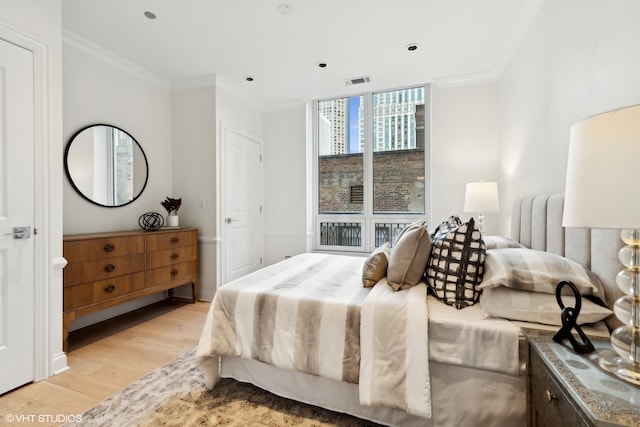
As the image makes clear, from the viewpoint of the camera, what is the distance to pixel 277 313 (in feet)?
5.18

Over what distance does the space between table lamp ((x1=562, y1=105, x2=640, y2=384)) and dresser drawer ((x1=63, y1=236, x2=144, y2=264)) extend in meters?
2.99

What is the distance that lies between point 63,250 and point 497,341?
2869 millimetres

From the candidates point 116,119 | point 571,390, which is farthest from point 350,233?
point 571,390

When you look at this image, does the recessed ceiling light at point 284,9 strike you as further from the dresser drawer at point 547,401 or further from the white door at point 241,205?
the dresser drawer at point 547,401

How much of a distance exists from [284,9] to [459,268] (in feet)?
7.55

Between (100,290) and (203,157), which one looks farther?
(203,157)

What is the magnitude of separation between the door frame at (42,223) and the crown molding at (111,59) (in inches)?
38.4

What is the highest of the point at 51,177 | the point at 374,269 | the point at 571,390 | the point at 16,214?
the point at 51,177

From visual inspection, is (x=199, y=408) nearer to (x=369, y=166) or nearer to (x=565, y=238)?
(x=565, y=238)

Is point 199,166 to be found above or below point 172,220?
above

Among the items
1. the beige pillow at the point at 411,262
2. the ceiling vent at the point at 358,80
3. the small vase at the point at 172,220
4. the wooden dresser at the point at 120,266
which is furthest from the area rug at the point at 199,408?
the ceiling vent at the point at 358,80

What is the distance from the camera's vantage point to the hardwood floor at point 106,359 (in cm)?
163

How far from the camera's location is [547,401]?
3.15 ft

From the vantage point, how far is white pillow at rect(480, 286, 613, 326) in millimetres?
1160
